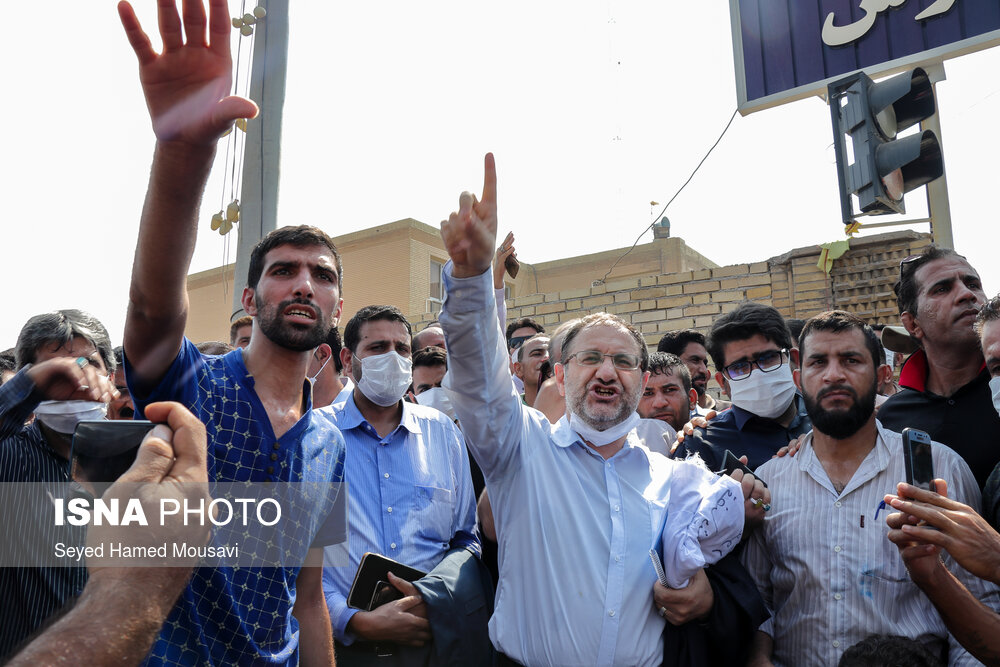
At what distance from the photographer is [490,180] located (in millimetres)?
2369

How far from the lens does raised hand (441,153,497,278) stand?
2.30 metres

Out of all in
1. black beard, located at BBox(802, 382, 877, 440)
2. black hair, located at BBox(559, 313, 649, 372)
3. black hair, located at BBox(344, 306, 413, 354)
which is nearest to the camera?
black beard, located at BBox(802, 382, 877, 440)

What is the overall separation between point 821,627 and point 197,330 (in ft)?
76.1

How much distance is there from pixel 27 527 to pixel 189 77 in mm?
1662

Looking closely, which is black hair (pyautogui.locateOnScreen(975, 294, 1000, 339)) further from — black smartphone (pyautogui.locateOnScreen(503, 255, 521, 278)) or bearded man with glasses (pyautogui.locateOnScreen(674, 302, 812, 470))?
black smartphone (pyautogui.locateOnScreen(503, 255, 521, 278))

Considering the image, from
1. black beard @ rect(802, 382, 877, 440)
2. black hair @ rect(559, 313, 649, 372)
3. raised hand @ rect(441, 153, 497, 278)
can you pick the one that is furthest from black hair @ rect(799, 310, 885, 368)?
raised hand @ rect(441, 153, 497, 278)

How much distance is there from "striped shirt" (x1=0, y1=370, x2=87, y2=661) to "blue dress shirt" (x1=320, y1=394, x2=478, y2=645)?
99 cm

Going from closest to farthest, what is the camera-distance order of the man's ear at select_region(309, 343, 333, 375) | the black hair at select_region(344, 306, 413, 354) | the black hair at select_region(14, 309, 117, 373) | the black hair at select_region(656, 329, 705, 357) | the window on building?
1. the black hair at select_region(14, 309, 117, 373)
2. the black hair at select_region(344, 306, 413, 354)
3. the man's ear at select_region(309, 343, 333, 375)
4. the black hair at select_region(656, 329, 705, 357)
5. the window on building

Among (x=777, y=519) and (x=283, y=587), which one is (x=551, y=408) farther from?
(x=283, y=587)

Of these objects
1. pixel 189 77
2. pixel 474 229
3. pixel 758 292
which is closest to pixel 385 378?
pixel 474 229

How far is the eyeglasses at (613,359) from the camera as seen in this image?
3.02 m

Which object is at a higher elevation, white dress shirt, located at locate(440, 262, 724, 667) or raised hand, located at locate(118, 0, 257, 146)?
raised hand, located at locate(118, 0, 257, 146)

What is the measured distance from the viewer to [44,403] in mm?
2490

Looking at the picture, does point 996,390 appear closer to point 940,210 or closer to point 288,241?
point 288,241
